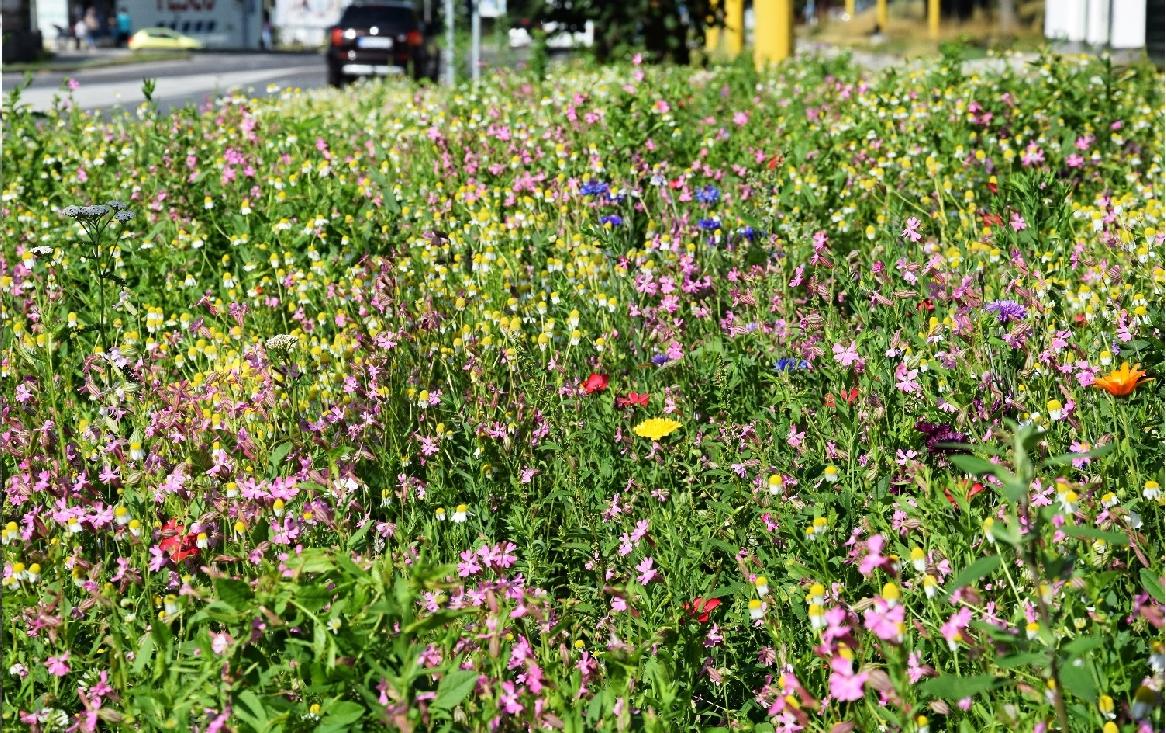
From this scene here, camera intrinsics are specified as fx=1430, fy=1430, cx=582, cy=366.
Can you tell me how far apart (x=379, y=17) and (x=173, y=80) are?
271 inches

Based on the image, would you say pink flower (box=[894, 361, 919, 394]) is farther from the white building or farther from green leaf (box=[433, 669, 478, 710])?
the white building

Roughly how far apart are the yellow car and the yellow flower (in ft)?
188

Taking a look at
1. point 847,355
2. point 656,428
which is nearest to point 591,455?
point 656,428

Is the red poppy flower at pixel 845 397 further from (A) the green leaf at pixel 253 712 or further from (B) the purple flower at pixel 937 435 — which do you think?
(A) the green leaf at pixel 253 712

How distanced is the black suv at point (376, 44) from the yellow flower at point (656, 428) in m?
20.2

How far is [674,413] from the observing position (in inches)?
150

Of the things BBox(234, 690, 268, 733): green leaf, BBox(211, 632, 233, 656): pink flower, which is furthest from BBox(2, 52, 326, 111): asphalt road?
BBox(234, 690, 268, 733): green leaf

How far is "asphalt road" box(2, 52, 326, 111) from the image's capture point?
21408 mm

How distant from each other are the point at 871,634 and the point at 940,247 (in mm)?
2818

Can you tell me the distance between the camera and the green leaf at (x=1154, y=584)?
7.63ft

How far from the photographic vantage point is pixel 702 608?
2842mm

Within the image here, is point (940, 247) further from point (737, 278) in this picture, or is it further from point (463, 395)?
point (463, 395)

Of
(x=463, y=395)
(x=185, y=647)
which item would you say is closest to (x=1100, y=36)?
(x=463, y=395)

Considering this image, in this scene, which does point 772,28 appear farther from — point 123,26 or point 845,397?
point 123,26
